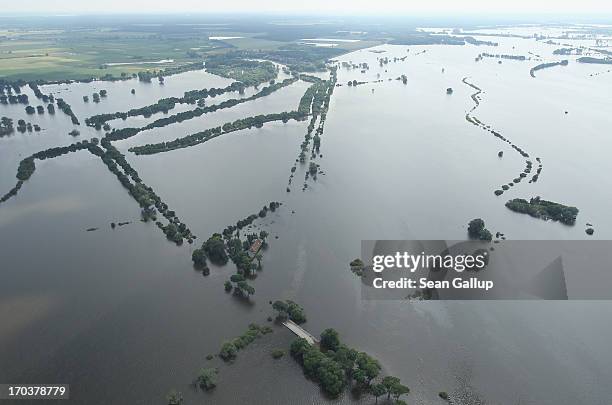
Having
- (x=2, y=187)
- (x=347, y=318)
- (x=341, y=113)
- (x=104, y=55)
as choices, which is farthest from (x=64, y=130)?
(x=104, y=55)

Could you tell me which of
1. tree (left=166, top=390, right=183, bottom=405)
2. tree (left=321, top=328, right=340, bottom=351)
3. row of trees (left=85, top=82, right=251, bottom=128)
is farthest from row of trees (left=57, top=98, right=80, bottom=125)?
tree (left=321, top=328, right=340, bottom=351)

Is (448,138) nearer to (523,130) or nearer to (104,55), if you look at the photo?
(523,130)

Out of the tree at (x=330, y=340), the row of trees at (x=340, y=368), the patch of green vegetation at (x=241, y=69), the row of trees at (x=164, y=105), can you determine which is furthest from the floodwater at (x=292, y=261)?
the patch of green vegetation at (x=241, y=69)

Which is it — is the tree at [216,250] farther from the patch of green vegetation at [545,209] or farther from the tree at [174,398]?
the patch of green vegetation at [545,209]

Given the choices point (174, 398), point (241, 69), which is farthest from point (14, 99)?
point (174, 398)

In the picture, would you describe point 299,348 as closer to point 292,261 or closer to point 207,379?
point 207,379

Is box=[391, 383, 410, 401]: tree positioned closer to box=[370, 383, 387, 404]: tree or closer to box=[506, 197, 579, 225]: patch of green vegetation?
box=[370, 383, 387, 404]: tree
